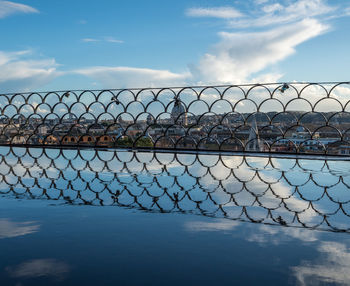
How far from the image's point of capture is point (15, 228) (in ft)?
6.07

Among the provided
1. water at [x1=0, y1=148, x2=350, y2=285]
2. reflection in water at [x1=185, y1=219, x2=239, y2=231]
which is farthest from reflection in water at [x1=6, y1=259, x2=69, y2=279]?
reflection in water at [x1=185, y1=219, x2=239, y2=231]

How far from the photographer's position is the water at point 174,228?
1.33 m

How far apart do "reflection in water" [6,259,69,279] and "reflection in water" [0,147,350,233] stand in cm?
77

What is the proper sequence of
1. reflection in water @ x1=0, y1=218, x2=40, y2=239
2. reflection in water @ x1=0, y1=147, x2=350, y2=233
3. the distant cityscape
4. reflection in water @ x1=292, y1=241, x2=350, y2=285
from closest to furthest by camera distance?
reflection in water @ x1=292, y1=241, x2=350, y2=285 < reflection in water @ x1=0, y1=218, x2=40, y2=239 < reflection in water @ x1=0, y1=147, x2=350, y2=233 < the distant cityscape

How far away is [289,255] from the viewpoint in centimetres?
149

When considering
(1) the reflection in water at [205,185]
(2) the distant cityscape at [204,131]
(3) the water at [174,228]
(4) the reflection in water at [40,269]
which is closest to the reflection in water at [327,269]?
(3) the water at [174,228]

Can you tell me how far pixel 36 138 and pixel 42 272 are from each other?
5.84m

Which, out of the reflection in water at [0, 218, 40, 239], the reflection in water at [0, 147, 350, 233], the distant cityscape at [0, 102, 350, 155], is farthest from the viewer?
the distant cityscape at [0, 102, 350, 155]

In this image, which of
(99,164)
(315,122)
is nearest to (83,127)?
(99,164)

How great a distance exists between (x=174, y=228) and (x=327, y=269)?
2.54ft

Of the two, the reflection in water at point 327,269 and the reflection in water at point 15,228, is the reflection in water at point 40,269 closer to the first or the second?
the reflection in water at point 15,228

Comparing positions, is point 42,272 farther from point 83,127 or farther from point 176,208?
point 83,127

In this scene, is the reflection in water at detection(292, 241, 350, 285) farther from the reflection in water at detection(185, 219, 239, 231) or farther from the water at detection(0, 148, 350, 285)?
the reflection in water at detection(185, 219, 239, 231)

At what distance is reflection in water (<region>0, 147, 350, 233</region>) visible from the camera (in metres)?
2.17
